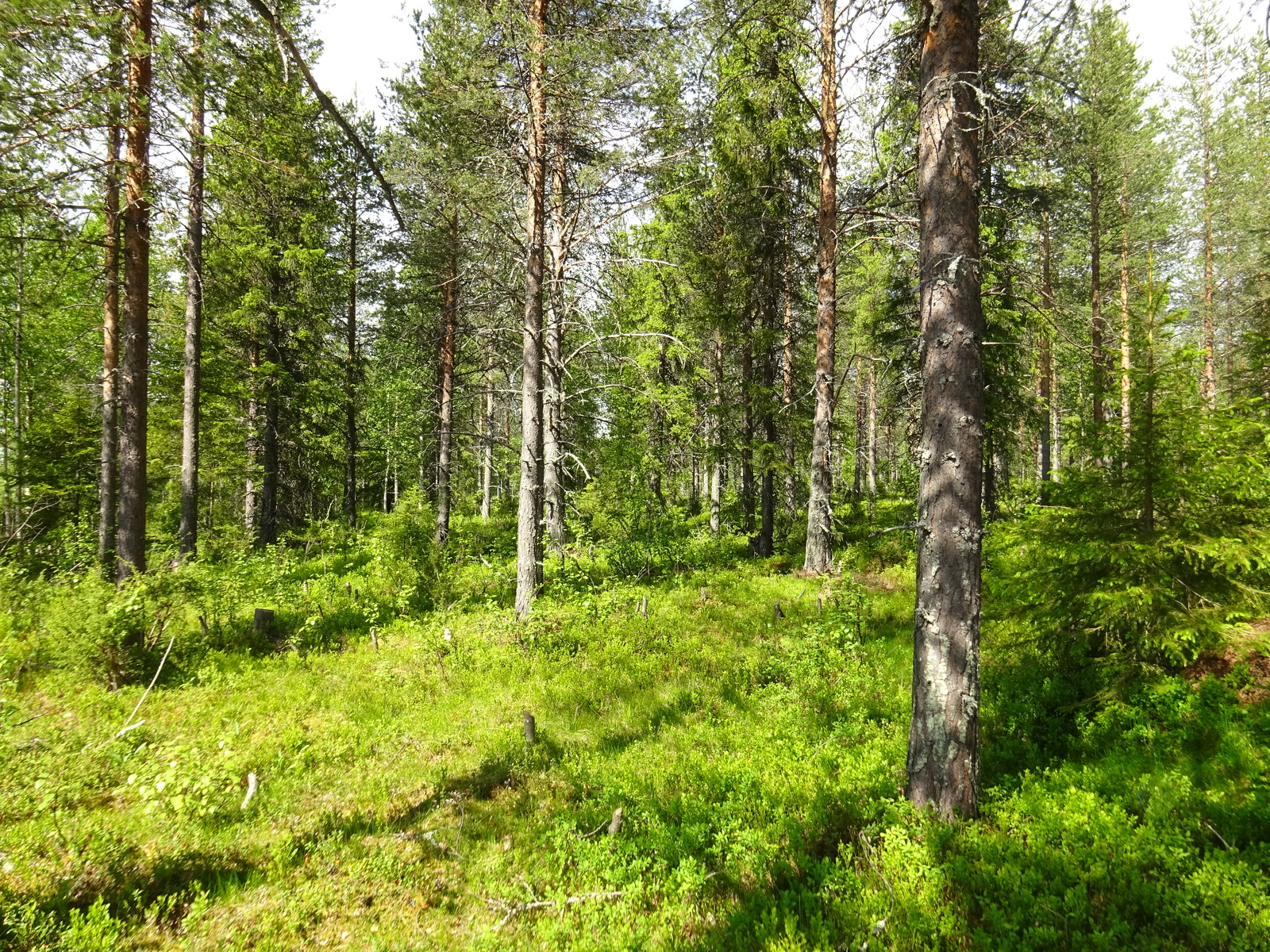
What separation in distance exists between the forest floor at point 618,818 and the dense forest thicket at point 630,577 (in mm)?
43

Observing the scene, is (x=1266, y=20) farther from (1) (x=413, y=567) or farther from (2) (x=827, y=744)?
(1) (x=413, y=567)

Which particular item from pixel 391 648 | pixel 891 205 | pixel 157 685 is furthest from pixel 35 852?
pixel 891 205

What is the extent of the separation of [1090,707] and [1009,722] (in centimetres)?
76

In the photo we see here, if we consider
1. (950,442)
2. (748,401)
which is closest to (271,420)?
(748,401)

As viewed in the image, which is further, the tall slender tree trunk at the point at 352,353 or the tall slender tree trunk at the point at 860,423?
the tall slender tree trunk at the point at 860,423

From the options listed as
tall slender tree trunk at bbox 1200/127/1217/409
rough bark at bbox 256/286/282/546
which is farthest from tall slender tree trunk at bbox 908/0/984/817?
tall slender tree trunk at bbox 1200/127/1217/409

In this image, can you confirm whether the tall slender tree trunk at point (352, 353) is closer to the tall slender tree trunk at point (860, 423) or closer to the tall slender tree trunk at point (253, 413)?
the tall slender tree trunk at point (253, 413)

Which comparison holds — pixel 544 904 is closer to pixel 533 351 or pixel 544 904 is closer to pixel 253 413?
pixel 533 351

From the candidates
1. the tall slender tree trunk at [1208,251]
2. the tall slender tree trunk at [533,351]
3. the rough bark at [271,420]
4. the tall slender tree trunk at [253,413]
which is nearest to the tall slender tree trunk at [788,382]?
the tall slender tree trunk at [533,351]

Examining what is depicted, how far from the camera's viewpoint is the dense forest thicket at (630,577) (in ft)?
12.8

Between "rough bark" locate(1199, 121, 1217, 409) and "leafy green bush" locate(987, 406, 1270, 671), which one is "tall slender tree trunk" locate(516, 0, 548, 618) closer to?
"leafy green bush" locate(987, 406, 1270, 671)

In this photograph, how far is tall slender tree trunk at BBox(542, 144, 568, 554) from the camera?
34.8ft

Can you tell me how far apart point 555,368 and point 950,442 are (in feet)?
26.9

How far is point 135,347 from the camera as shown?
26.3 feet
